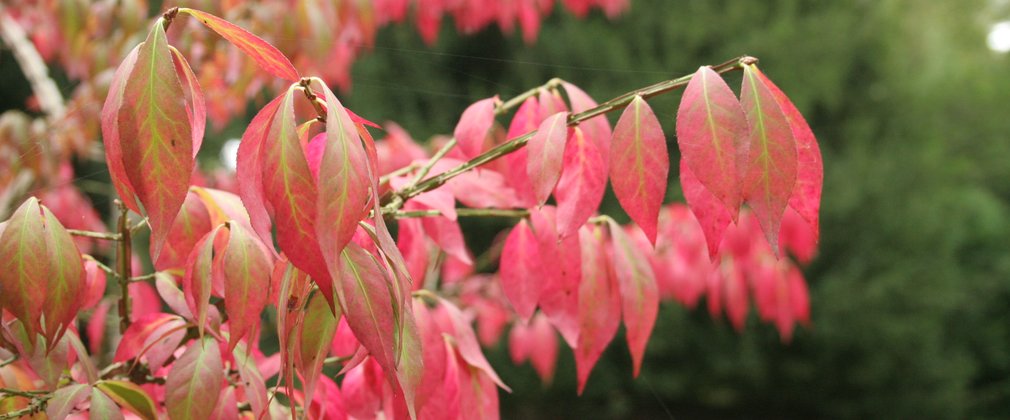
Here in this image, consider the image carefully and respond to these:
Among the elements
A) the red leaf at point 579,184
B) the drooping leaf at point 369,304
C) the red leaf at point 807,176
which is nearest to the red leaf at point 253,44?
the drooping leaf at point 369,304

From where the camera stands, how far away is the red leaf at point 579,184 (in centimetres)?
64

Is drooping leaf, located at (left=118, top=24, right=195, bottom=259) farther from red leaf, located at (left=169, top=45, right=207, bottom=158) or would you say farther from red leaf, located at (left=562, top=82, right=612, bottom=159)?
red leaf, located at (left=562, top=82, right=612, bottom=159)

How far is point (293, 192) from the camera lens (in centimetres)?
46

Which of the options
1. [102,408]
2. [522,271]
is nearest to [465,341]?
[522,271]

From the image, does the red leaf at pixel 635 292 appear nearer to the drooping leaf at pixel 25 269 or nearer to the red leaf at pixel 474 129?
the red leaf at pixel 474 129

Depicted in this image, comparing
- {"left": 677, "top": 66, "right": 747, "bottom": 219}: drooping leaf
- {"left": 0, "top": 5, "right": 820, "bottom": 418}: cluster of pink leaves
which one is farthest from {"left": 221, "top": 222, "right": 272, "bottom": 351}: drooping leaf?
{"left": 677, "top": 66, "right": 747, "bottom": 219}: drooping leaf

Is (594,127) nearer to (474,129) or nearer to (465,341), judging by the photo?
(474,129)

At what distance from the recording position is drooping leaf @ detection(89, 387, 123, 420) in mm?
589

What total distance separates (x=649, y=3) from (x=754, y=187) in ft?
14.8

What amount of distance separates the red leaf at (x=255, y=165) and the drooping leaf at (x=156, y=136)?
32 millimetres

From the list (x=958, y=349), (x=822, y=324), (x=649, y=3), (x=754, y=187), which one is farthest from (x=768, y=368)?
(x=754, y=187)

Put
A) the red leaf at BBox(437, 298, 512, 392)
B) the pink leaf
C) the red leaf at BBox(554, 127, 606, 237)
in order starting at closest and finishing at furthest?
the pink leaf → the red leaf at BBox(554, 127, 606, 237) → the red leaf at BBox(437, 298, 512, 392)

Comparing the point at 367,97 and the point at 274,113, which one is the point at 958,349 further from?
the point at 274,113

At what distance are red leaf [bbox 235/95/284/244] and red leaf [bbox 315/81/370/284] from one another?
61 millimetres
